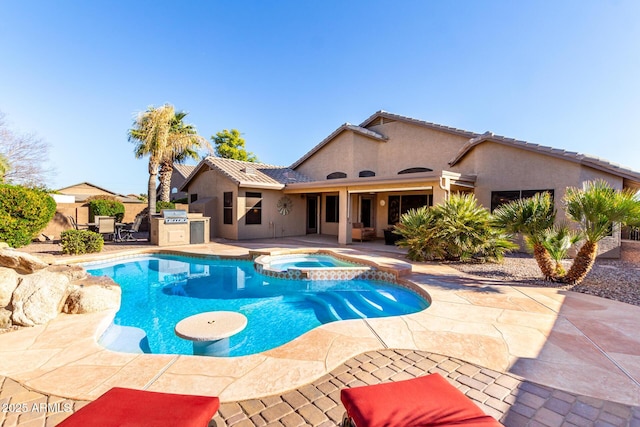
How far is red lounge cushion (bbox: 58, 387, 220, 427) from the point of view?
5.45ft

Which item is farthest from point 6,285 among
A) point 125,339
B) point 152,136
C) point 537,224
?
point 152,136

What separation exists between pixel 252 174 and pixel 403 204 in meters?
8.51

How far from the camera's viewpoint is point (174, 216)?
1334cm

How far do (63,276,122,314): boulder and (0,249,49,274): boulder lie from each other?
1.07m

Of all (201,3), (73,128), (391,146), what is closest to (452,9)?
(391,146)

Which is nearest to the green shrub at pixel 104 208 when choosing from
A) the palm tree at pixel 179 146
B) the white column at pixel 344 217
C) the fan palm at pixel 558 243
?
the palm tree at pixel 179 146

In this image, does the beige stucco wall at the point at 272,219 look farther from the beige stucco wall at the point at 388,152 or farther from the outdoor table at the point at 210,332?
the outdoor table at the point at 210,332

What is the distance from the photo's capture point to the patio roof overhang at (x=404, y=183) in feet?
36.3

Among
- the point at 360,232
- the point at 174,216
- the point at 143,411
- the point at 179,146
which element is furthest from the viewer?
the point at 179,146

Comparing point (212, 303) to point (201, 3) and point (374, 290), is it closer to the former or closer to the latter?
point (374, 290)

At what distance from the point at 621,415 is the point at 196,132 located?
75.9 feet

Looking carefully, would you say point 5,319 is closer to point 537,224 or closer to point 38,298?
point 38,298

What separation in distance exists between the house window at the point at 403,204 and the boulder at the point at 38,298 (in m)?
14.2

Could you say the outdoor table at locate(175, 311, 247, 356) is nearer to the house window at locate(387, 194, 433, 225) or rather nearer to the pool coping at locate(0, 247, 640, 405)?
the pool coping at locate(0, 247, 640, 405)
